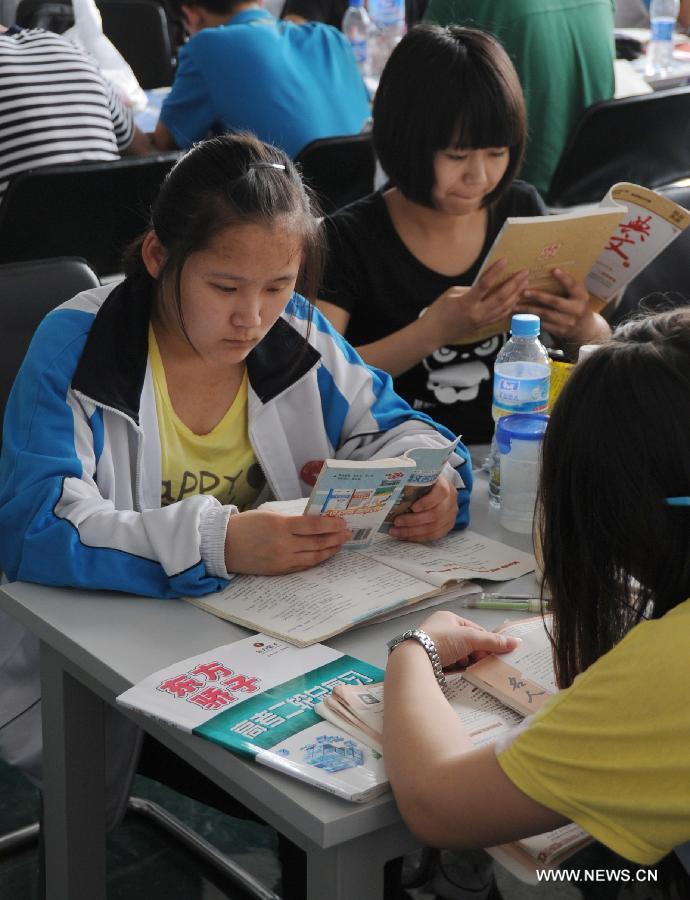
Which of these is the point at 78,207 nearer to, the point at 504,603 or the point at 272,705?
the point at 504,603

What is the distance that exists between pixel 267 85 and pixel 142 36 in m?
2.11

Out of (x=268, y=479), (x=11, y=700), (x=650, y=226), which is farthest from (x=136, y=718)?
(x=650, y=226)

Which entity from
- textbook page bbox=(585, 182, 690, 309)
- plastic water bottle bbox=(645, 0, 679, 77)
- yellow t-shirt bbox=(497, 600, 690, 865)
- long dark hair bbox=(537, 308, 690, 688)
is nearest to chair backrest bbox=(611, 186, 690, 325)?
textbook page bbox=(585, 182, 690, 309)

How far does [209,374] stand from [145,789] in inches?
36.3

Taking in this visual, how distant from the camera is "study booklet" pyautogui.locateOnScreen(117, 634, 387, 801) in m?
1.06

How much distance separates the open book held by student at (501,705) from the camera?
41.8 inches

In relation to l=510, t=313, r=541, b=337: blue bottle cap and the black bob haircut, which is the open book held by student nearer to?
l=510, t=313, r=541, b=337: blue bottle cap

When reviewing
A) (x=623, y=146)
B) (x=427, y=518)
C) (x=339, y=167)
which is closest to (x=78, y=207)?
(x=339, y=167)

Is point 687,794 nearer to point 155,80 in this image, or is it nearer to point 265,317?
point 265,317

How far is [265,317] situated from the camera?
1566 mm

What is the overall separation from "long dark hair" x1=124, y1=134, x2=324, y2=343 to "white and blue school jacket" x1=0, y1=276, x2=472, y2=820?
3.5 inches

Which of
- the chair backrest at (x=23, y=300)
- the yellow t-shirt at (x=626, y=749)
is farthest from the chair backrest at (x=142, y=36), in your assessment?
the yellow t-shirt at (x=626, y=749)

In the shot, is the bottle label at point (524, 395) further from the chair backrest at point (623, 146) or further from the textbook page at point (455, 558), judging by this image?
the chair backrest at point (623, 146)

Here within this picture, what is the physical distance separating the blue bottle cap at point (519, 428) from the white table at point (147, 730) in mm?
159
